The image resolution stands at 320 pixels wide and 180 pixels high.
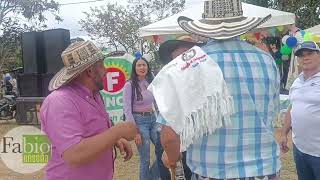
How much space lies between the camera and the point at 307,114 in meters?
3.65

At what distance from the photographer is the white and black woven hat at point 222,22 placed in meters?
2.11

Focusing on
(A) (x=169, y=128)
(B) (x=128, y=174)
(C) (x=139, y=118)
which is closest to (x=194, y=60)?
(A) (x=169, y=128)

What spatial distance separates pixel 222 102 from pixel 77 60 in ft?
2.55

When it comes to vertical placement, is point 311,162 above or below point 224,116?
below

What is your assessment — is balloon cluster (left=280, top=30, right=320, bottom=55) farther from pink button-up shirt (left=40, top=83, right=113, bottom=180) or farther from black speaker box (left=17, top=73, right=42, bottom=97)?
black speaker box (left=17, top=73, right=42, bottom=97)

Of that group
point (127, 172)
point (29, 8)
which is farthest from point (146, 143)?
point (29, 8)

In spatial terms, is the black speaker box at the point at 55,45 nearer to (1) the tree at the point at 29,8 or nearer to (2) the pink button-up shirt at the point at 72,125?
(2) the pink button-up shirt at the point at 72,125

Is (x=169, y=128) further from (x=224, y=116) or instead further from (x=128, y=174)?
(x=128, y=174)

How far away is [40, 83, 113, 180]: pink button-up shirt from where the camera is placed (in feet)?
6.97

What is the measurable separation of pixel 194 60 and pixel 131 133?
1.52 ft

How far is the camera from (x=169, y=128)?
6.53 feet

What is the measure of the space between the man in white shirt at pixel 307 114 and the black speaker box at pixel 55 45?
4345mm

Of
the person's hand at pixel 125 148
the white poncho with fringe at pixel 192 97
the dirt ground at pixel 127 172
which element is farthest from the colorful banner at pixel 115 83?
the white poncho with fringe at pixel 192 97

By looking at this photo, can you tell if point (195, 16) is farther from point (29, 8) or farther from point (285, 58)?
point (29, 8)
